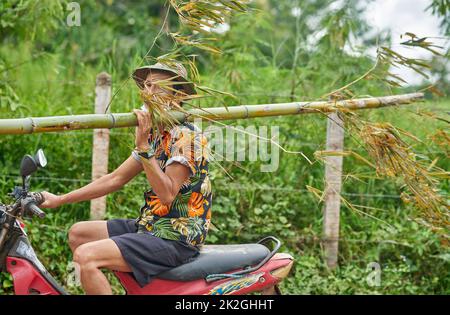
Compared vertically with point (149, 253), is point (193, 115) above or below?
above

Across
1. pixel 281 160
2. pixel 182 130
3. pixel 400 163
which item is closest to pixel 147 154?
pixel 182 130

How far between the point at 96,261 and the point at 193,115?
96 cm

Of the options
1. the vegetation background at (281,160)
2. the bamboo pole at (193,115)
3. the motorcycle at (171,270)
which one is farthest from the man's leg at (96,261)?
the vegetation background at (281,160)

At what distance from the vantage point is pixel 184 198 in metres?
4.14

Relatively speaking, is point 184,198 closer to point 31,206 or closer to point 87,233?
point 87,233

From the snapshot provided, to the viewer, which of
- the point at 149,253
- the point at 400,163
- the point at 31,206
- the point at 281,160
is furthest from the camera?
the point at 281,160

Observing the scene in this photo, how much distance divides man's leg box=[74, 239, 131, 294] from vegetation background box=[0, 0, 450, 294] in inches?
98.6

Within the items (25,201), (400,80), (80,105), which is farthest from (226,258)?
(80,105)

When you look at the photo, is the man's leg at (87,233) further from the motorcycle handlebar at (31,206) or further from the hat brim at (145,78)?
the hat brim at (145,78)

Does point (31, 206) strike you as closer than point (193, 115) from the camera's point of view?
Yes

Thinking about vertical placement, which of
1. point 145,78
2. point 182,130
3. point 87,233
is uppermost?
point 145,78

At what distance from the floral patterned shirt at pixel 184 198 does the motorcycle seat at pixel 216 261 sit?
106 millimetres

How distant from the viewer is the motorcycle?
3.85 metres

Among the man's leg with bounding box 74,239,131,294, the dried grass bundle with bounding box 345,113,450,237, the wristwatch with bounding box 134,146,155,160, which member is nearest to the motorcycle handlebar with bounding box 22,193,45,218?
the man's leg with bounding box 74,239,131,294
